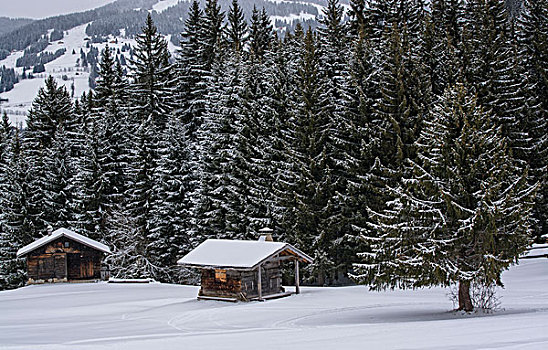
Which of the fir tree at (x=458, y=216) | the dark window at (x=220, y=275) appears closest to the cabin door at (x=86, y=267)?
the dark window at (x=220, y=275)

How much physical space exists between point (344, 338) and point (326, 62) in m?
31.1

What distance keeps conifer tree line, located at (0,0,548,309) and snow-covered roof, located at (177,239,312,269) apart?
4.20 meters

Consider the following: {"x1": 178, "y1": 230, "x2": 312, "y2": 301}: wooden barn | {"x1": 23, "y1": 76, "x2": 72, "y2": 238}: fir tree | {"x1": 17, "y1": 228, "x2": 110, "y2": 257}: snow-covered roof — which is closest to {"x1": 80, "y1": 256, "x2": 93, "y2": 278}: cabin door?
{"x1": 17, "y1": 228, "x2": 110, "y2": 257}: snow-covered roof

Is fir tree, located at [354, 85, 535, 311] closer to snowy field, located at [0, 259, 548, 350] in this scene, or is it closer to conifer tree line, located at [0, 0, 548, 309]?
conifer tree line, located at [0, 0, 548, 309]

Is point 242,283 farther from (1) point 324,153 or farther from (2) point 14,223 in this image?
(2) point 14,223

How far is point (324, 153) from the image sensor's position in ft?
114

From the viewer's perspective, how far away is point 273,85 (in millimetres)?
40656

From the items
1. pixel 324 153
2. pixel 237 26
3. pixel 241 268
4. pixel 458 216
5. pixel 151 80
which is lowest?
pixel 241 268

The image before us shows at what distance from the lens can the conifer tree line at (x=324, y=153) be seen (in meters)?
17.9

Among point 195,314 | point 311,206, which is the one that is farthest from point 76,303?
point 311,206

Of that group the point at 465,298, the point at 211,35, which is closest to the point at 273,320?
the point at 465,298

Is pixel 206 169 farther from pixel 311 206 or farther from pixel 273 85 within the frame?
pixel 311 206

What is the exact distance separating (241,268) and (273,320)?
5.91 meters

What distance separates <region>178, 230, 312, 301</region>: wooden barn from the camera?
26.8 m
